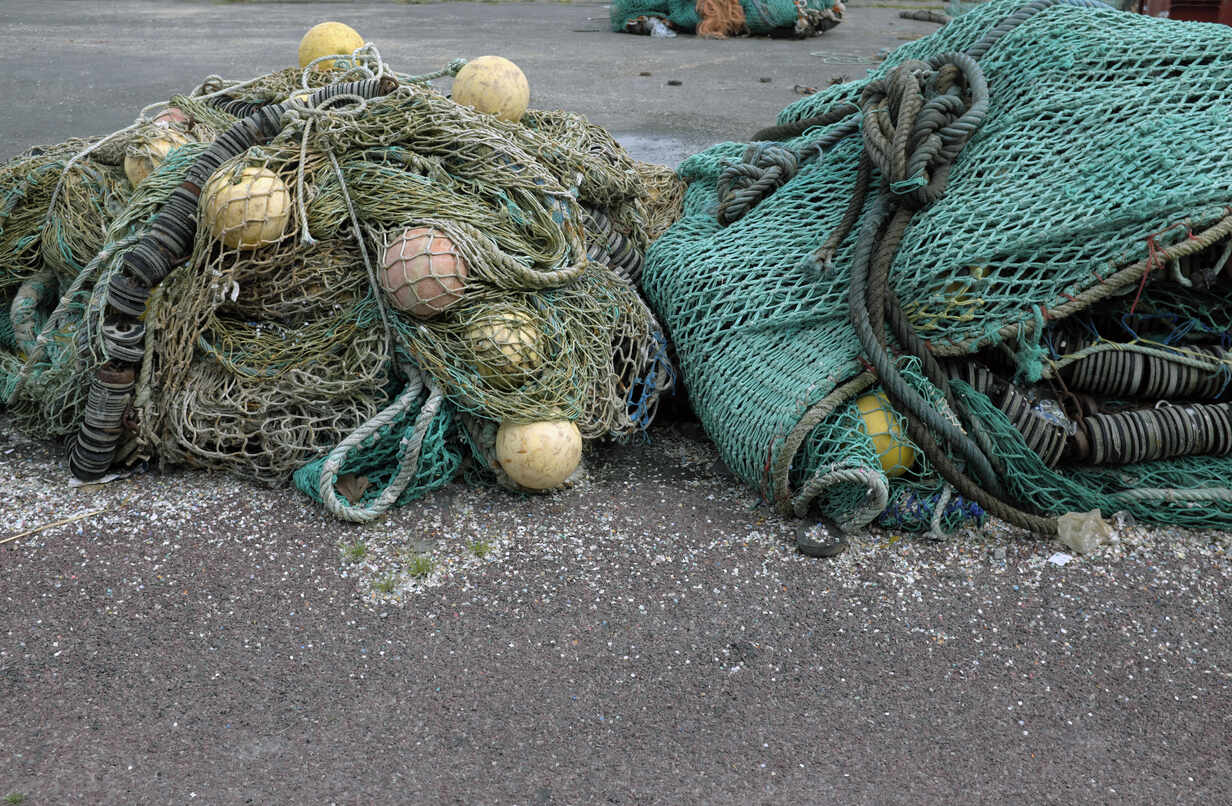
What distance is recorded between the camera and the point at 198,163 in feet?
10.2

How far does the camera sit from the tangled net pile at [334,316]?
9.74 feet

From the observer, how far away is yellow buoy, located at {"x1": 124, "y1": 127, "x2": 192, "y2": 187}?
347 cm

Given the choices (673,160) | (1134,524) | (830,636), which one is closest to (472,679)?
(830,636)

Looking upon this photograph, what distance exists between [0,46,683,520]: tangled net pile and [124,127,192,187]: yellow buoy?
22 centimetres

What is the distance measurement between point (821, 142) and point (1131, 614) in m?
1.81

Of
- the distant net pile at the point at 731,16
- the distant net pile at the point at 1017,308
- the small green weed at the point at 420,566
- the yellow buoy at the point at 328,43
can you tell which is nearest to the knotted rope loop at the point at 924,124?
the distant net pile at the point at 1017,308

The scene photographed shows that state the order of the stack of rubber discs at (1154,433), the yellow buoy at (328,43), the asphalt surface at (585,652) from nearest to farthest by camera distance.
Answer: the asphalt surface at (585,652)
the stack of rubber discs at (1154,433)
the yellow buoy at (328,43)

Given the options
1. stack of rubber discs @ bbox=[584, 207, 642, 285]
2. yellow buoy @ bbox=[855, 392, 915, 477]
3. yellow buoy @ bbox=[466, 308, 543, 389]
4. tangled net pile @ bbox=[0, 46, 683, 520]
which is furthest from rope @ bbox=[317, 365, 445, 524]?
yellow buoy @ bbox=[855, 392, 915, 477]

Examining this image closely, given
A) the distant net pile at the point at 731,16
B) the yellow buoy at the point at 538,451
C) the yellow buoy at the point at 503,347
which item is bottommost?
the yellow buoy at the point at 538,451

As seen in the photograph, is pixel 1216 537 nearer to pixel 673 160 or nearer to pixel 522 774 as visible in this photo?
pixel 522 774

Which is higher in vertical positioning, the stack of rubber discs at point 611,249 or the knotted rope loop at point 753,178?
the knotted rope loop at point 753,178

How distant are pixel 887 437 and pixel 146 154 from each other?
103 inches

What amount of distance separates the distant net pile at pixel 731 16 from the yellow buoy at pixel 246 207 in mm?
9726

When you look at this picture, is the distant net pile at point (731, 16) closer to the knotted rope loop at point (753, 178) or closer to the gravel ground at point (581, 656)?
the knotted rope loop at point (753, 178)
